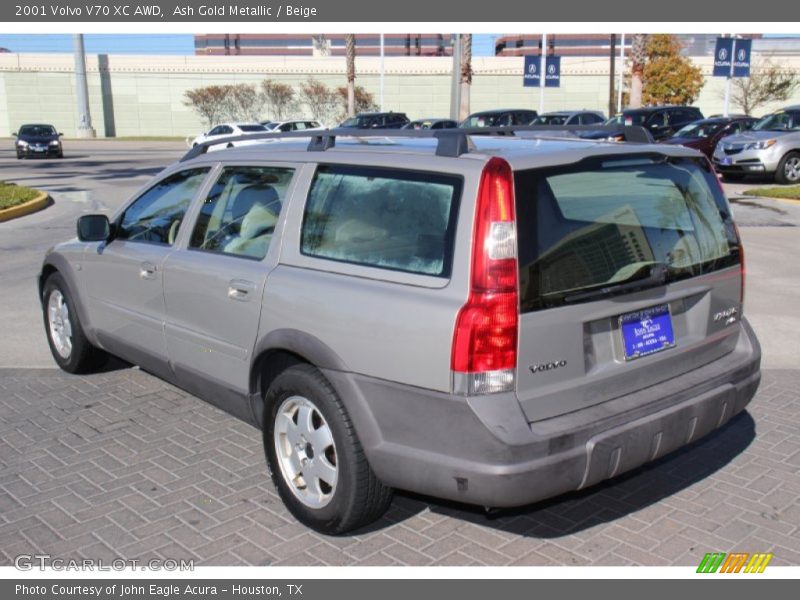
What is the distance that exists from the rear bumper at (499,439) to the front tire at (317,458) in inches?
4.0

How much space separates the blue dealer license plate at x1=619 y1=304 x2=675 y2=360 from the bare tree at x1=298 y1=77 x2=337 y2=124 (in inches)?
2367

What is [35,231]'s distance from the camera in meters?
13.6

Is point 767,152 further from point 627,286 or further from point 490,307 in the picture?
point 490,307

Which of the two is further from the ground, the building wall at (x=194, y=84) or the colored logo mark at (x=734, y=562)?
the building wall at (x=194, y=84)

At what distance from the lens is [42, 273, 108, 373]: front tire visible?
588cm

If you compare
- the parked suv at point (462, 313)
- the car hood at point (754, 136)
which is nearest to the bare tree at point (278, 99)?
the car hood at point (754, 136)

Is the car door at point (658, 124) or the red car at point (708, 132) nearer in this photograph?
the red car at point (708, 132)

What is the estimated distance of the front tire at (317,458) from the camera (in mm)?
3539

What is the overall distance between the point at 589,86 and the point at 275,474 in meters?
60.9

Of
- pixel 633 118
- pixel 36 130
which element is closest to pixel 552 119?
pixel 633 118

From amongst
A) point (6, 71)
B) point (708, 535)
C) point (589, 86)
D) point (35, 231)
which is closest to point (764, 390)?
point (708, 535)

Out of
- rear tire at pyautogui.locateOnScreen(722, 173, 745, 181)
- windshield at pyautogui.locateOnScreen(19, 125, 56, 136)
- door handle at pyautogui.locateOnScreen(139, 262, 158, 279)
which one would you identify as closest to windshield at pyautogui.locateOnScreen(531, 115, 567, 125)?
rear tire at pyautogui.locateOnScreen(722, 173, 745, 181)

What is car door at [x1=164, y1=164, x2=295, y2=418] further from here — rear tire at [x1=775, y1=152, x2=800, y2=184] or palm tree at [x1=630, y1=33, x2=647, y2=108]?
palm tree at [x1=630, y1=33, x2=647, y2=108]

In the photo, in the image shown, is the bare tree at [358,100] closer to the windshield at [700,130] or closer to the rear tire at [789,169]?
the windshield at [700,130]
